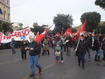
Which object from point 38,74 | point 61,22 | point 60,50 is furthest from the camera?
point 61,22

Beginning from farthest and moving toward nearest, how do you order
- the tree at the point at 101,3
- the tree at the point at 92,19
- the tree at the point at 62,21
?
the tree at the point at 92,19, the tree at the point at 62,21, the tree at the point at 101,3

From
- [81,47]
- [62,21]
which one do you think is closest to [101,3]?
[81,47]


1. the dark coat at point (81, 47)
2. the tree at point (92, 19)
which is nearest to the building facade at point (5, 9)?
the tree at point (92, 19)

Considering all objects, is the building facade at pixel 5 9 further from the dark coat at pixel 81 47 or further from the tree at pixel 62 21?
the dark coat at pixel 81 47

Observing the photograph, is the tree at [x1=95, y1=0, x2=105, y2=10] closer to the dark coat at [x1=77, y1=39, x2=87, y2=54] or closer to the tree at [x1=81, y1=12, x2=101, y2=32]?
the dark coat at [x1=77, y1=39, x2=87, y2=54]

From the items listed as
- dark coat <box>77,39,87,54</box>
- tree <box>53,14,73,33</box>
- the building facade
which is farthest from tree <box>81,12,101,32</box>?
dark coat <box>77,39,87,54</box>

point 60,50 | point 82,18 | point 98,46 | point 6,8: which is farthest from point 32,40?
point 82,18

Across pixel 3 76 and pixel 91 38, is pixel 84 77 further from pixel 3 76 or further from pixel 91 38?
pixel 91 38

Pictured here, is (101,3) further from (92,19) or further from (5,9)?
(92,19)

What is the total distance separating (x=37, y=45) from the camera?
37.0ft

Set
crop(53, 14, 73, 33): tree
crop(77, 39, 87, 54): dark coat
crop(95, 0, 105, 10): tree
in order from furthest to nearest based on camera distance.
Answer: crop(53, 14, 73, 33): tree
crop(95, 0, 105, 10): tree
crop(77, 39, 87, 54): dark coat

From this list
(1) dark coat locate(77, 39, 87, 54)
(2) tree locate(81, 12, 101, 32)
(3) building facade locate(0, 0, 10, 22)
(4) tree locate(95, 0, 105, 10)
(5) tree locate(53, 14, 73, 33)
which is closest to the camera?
(1) dark coat locate(77, 39, 87, 54)

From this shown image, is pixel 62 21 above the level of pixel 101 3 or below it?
above

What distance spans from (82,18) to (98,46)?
8891 cm
